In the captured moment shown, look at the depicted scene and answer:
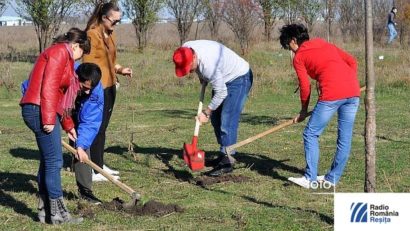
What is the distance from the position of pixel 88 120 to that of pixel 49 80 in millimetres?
883

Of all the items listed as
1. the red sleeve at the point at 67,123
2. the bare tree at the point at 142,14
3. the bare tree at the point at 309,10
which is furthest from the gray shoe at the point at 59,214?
the bare tree at the point at 309,10

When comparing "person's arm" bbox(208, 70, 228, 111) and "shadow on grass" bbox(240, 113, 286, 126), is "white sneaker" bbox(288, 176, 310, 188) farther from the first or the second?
"shadow on grass" bbox(240, 113, 286, 126)

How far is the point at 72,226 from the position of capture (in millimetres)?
5398

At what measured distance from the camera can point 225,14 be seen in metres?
28.4

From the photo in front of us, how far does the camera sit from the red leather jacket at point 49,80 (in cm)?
498

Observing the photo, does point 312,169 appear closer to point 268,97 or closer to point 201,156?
point 201,156

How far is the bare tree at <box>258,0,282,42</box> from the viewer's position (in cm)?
3005

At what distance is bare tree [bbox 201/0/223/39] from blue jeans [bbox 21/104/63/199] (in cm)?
2467

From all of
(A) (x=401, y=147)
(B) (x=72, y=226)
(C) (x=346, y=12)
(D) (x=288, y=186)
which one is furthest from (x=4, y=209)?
(C) (x=346, y=12)

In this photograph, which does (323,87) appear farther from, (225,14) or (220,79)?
(225,14)

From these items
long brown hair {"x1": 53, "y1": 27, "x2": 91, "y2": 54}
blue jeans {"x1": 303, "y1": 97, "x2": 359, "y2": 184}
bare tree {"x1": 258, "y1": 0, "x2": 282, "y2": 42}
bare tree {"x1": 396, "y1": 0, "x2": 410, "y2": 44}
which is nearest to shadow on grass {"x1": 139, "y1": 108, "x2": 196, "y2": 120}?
blue jeans {"x1": 303, "y1": 97, "x2": 359, "y2": 184}

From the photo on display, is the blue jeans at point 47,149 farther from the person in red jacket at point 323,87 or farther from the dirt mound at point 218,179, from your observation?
the person in red jacket at point 323,87

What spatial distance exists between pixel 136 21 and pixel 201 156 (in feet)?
71.9

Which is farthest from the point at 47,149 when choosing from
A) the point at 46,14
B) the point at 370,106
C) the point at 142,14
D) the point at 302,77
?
the point at 142,14
